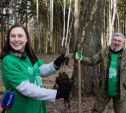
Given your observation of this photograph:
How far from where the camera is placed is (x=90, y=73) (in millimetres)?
4707

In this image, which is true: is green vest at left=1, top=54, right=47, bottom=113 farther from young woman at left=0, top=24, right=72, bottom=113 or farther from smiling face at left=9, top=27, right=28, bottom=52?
smiling face at left=9, top=27, right=28, bottom=52

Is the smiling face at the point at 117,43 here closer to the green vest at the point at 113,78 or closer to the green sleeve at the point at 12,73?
the green vest at the point at 113,78

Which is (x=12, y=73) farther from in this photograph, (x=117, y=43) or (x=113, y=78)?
(x=117, y=43)

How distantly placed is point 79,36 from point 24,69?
3073mm

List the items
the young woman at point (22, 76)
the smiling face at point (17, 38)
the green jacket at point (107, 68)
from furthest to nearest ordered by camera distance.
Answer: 1. the green jacket at point (107, 68)
2. the smiling face at point (17, 38)
3. the young woman at point (22, 76)

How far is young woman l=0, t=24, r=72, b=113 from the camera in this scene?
63.7 inches

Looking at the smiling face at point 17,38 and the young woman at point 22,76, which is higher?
the smiling face at point 17,38

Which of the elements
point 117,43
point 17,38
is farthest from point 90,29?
point 17,38

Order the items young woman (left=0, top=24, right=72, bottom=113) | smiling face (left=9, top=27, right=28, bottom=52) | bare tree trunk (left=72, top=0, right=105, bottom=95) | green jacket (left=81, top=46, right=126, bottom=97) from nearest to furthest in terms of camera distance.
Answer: young woman (left=0, top=24, right=72, bottom=113) → smiling face (left=9, top=27, right=28, bottom=52) → green jacket (left=81, top=46, right=126, bottom=97) → bare tree trunk (left=72, top=0, right=105, bottom=95)

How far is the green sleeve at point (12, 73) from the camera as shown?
1.62 metres

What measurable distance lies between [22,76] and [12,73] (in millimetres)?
99

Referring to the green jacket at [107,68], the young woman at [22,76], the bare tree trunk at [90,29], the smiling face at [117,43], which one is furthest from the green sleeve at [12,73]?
the bare tree trunk at [90,29]

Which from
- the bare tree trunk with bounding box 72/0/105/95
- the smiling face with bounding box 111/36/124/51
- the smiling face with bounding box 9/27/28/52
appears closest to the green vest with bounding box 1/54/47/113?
the smiling face with bounding box 9/27/28/52

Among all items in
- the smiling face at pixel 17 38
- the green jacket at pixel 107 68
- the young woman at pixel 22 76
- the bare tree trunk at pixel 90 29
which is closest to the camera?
the young woman at pixel 22 76
